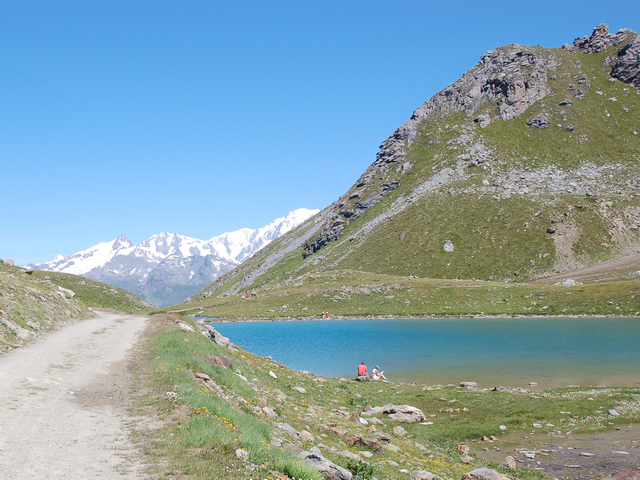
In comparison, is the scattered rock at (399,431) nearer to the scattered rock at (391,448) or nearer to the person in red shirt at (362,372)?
the scattered rock at (391,448)

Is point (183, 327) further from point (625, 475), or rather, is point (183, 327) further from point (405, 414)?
point (625, 475)

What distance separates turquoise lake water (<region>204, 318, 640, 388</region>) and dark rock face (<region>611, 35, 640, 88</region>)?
164708 millimetres

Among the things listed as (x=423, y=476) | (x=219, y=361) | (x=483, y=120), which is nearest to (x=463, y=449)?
(x=423, y=476)

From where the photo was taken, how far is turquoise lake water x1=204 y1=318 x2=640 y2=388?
3606 centimetres

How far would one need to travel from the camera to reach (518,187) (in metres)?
147

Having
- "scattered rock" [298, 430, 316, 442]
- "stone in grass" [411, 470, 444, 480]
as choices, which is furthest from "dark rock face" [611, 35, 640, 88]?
"scattered rock" [298, 430, 316, 442]

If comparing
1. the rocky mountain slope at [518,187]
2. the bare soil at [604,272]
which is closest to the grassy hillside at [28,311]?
the bare soil at [604,272]

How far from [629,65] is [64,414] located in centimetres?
23742

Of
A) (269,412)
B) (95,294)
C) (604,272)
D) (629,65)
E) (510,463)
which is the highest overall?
(629,65)

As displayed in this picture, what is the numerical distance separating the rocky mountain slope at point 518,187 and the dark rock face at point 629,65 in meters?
0.55

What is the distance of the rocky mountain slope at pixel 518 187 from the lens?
125438 millimetres

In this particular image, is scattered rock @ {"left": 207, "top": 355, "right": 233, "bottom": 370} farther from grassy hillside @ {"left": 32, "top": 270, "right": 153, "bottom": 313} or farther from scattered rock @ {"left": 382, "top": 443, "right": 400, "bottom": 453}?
grassy hillside @ {"left": 32, "top": 270, "right": 153, "bottom": 313}

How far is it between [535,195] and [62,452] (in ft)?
507

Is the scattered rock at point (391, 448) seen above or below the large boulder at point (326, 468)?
below
